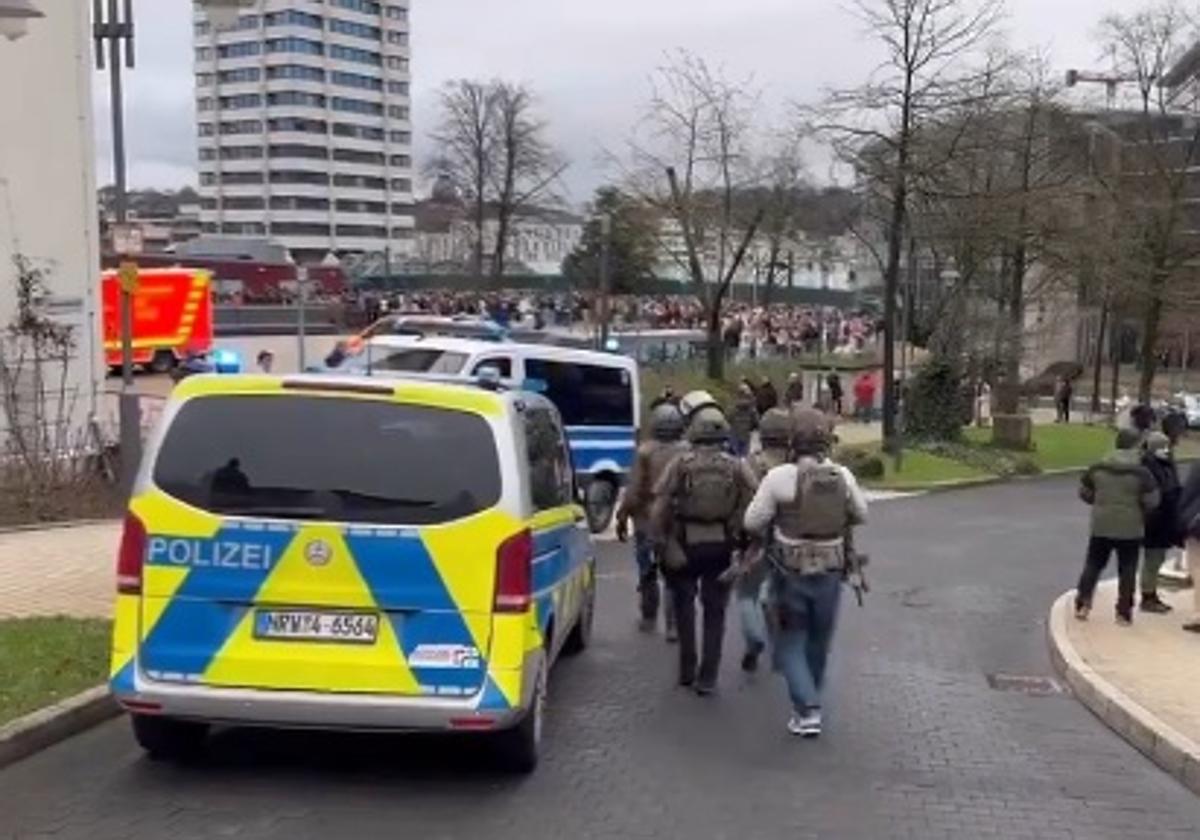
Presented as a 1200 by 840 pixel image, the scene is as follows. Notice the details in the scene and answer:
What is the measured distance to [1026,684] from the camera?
9930 millimetres

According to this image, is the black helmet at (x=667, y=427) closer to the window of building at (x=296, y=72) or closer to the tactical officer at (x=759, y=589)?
the tactical officer at (x=759, y=589)

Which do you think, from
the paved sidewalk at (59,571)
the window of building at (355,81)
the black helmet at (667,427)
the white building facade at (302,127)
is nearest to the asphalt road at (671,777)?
the black helmet at (667,427)

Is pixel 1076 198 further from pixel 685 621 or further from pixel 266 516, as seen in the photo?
pixel 266 516

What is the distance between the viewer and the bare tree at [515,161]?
68062 millimetres

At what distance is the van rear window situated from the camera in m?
6.37

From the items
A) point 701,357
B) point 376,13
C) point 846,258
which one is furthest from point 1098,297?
point 376,13

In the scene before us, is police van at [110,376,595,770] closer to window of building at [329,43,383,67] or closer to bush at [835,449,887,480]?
bush at [835,449,887,480]

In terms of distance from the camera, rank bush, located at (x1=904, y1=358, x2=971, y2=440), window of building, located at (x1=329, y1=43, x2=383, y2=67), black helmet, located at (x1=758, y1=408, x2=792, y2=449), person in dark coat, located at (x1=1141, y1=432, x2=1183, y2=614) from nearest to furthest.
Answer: black helmet, located at (x1=758, y1=408, x2=792, y2=449)
person in dark coat, located at (x1=1141, y1=432, x2=1183, y2=614)
bush, located at (x1=904, y1=358, x2=971, y2=440)
window of building, located at (x1=329, y1=43, x2=383, y2=67)

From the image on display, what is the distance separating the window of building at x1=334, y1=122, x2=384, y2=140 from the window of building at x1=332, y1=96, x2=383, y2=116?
140 cm

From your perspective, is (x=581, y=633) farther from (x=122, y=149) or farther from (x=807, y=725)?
(x=122, y=149)

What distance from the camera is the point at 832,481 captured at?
7.82 m

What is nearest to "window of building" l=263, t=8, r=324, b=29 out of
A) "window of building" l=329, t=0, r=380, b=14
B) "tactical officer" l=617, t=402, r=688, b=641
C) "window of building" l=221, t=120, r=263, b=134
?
"window of building" l=329, t=0, r=380, b=14

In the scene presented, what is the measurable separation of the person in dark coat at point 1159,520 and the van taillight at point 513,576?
7063 millimetres

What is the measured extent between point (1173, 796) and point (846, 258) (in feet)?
237
